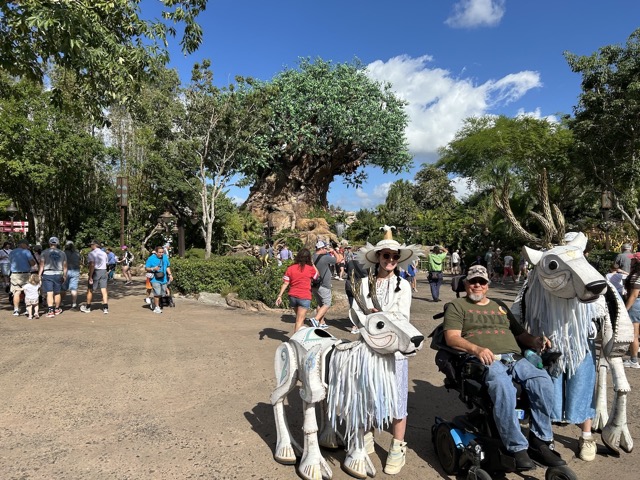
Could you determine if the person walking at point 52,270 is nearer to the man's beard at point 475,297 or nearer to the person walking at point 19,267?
the person walking at point 19,267

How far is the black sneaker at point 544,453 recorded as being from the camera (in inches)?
112

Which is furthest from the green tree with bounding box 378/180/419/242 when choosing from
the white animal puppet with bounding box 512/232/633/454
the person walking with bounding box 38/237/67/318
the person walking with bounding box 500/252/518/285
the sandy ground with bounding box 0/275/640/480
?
the white animal puppet with bounding box 512/232/633/454

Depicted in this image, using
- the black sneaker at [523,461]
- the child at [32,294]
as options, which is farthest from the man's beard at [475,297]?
the child at [32,294]

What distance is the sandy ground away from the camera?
3.21 meters

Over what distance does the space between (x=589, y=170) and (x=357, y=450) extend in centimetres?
1527

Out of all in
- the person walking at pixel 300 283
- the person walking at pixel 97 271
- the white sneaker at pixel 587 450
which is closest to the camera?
the white sneaker at pixel 587 450

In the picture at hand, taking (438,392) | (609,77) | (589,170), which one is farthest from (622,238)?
(438,392)

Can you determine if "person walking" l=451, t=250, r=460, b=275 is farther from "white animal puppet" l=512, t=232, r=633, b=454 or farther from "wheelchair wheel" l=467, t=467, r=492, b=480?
"wheelchair wheel" l=467, t=467, r=492, b=480

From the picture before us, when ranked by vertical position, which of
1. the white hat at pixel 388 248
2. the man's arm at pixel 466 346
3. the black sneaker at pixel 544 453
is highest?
the white hat at pixel 388 248

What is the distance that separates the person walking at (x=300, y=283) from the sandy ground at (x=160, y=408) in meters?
0.75

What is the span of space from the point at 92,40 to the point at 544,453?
8.59 m

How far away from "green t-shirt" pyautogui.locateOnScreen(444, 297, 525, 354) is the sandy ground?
0.96m

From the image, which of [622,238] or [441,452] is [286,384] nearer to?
[441,452]

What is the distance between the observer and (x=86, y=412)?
409 centimetres
